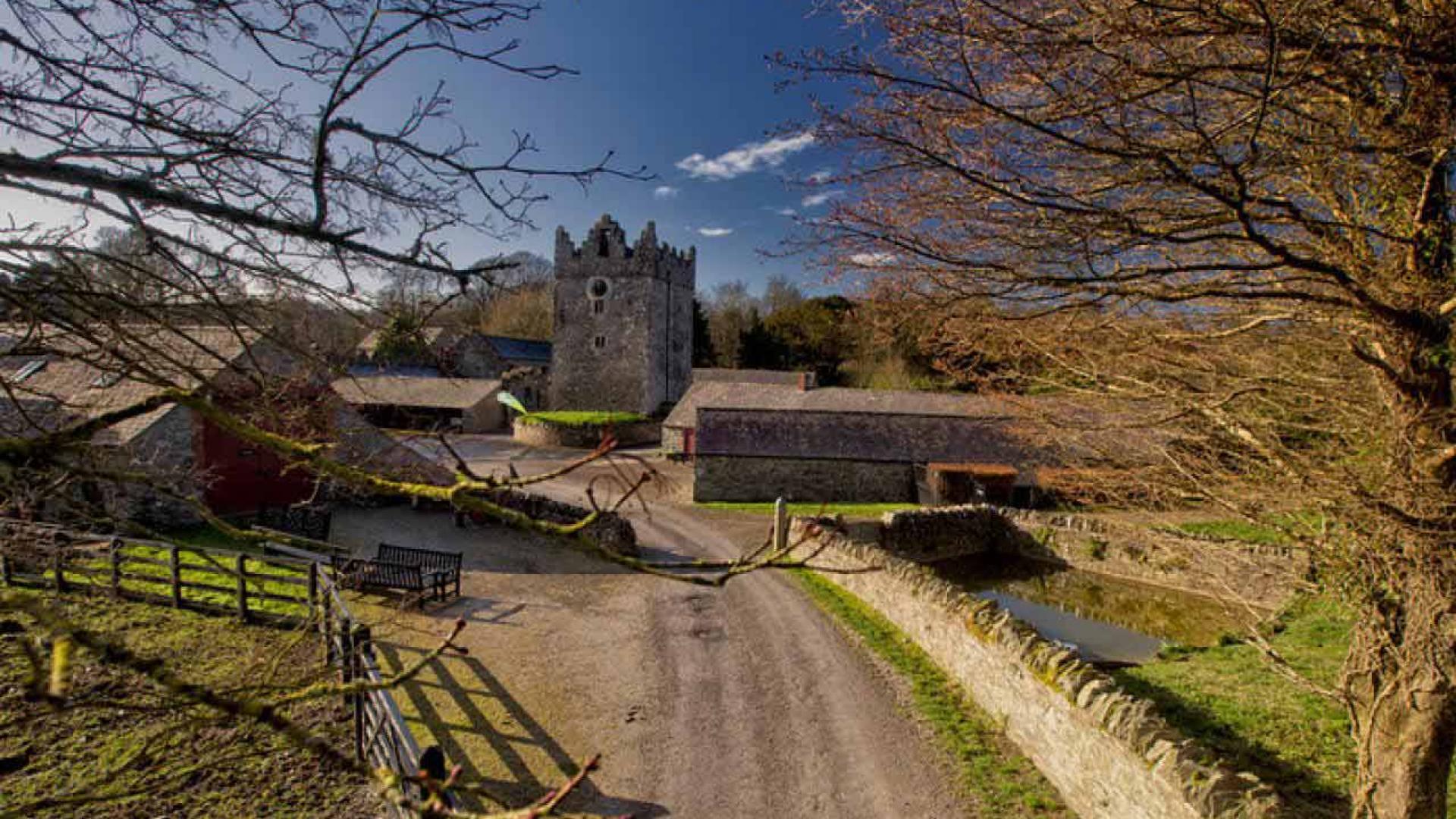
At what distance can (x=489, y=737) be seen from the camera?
8.09m

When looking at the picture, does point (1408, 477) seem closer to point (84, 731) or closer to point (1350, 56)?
point (1350, 56)

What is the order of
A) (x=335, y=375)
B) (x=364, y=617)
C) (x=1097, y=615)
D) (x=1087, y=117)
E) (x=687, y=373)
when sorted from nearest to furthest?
(x=335, y=375), (x=1087, y=117), (x=364, y=617), (x=1097, y=615), (x=687, y=373)

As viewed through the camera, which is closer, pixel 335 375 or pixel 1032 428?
pixel 335 375

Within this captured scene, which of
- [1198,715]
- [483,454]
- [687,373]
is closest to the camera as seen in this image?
[1198,715]

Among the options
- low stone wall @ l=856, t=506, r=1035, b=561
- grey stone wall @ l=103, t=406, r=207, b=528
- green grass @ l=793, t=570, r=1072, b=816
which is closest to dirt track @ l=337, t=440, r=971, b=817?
green grass @ l=793, t=570, r=1072, b=816

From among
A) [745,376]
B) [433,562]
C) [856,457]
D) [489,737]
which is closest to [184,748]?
[489,737]

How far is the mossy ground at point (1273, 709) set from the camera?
7.71 meters

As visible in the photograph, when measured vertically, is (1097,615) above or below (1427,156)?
below

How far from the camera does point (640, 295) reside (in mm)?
39719

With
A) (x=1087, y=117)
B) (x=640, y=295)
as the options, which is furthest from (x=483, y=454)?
(x=1087, y=117)

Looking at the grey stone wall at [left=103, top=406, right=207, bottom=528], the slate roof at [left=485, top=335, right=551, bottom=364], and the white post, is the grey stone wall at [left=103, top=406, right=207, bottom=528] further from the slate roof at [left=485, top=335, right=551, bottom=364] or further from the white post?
the slate roof at [left=485, top=335, right=551, bottom=364]

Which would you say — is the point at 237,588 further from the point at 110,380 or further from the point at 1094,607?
the point at 1094,607

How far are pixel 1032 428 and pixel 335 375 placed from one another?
620 centimetres

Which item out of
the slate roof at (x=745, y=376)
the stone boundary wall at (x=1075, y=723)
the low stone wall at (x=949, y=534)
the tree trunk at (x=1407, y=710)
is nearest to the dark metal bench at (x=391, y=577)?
the stone boundary wall at (x=1075, y=723)
